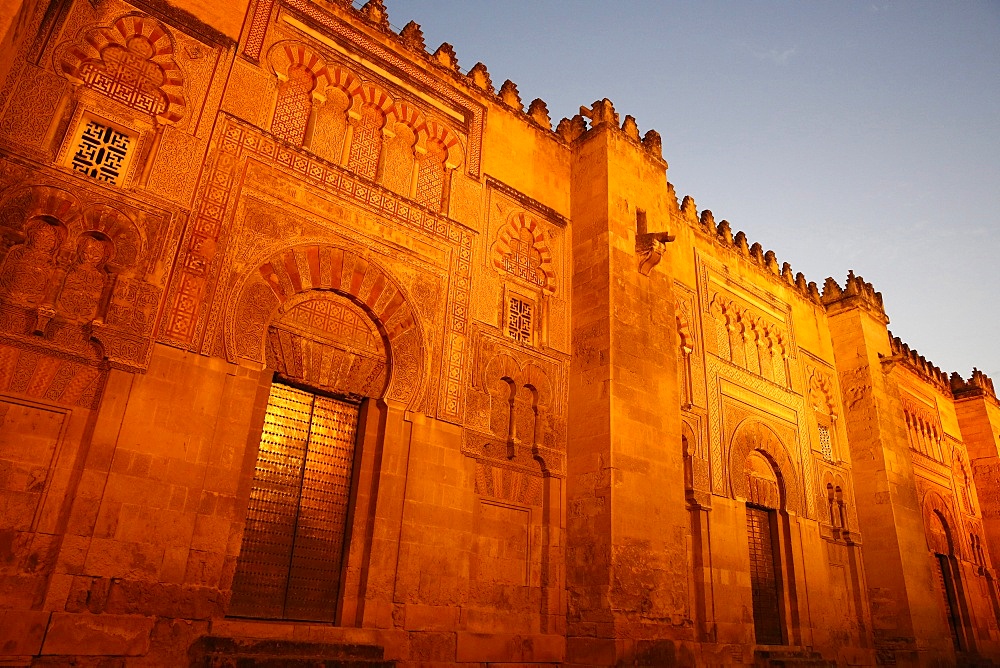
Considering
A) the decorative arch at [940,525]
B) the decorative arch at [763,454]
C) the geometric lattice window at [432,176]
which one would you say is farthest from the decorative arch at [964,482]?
the geometric lattice window at [432,176]

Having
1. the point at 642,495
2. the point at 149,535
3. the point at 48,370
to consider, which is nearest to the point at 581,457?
the point at 642,495

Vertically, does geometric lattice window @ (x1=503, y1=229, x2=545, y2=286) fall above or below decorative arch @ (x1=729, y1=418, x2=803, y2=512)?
above

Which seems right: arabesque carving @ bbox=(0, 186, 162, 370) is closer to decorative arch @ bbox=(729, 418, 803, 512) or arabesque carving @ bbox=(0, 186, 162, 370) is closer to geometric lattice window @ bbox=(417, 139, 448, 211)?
geometric lattice window @ bbox=(417, 139, 448, 211)

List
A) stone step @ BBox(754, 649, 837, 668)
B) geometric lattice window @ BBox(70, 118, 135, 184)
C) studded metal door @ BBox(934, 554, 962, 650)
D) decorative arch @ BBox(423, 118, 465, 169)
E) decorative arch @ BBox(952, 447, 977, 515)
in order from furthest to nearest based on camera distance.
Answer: decorative arch @ BBox(952, 447, 977, 515) < studded metal door @ BBox(934, 554, 962, 650) < stone step @ BBox(754, 649, 837, 668) < decorative arch @ BBox(423, 118, 465, 169) < geometric lattice window @ BBox(70, 118, 135, 184)

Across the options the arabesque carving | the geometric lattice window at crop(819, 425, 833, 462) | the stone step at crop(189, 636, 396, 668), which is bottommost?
the stone step at crop(189, 636, 396, 668)

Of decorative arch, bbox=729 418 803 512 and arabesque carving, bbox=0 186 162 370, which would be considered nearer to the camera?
arabesque carving, bbox=0 186 162 370

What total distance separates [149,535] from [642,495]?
15.1 feet

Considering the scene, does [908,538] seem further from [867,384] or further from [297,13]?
[297,13]

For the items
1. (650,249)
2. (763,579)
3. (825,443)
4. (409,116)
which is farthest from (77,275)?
(825,443)

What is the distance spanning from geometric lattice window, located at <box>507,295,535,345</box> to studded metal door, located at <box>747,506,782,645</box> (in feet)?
14.5

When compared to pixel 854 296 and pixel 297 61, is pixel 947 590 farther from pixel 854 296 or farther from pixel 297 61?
pixel 297 61

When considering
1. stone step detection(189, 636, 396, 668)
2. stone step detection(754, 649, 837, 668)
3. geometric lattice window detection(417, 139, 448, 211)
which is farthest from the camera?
stone step detection(754, 649, 837, 668)

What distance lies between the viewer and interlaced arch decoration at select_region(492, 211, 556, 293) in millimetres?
7926

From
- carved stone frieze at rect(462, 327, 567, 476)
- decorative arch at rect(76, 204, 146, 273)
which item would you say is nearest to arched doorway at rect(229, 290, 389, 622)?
carved stone frieze at rect(462, 327, 567, 476)
